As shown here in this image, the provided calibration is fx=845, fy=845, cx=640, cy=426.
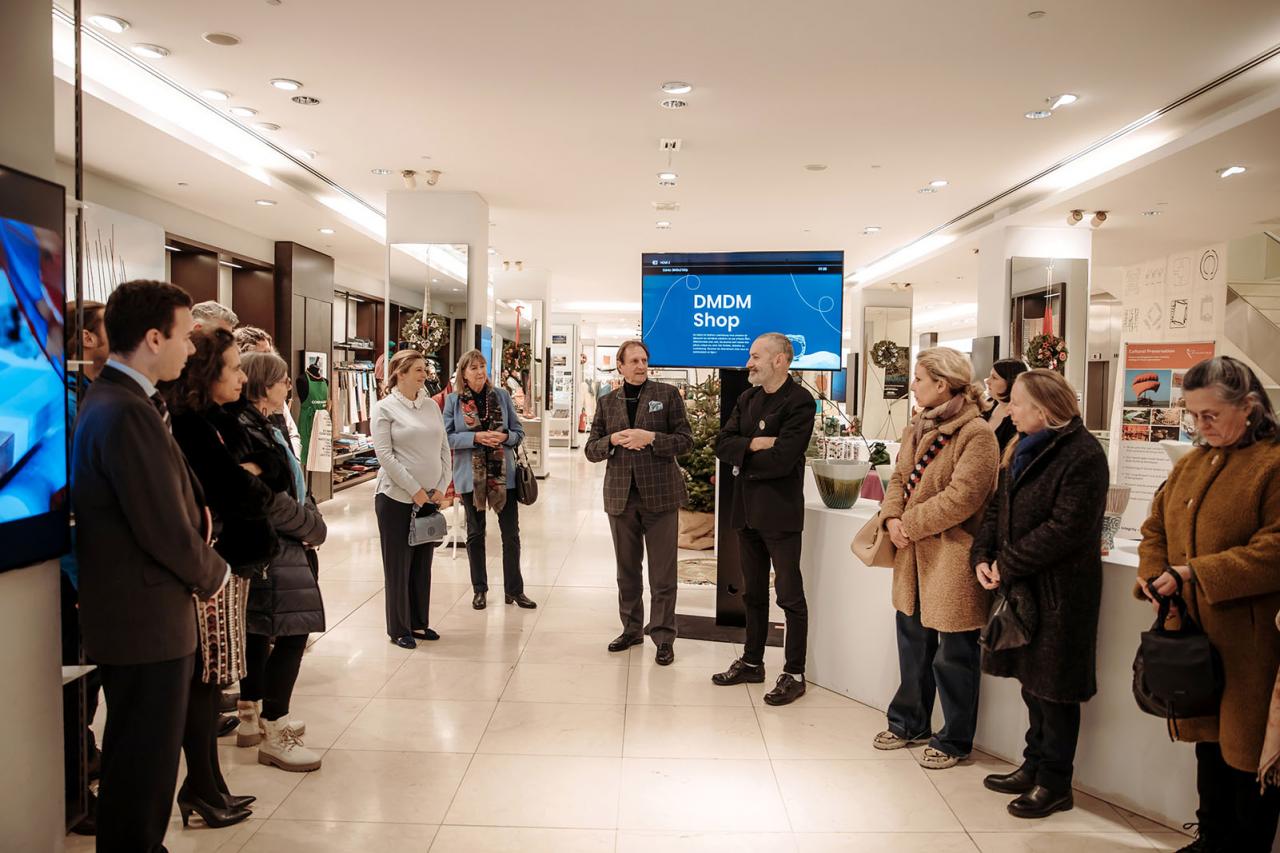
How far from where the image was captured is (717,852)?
2660mm

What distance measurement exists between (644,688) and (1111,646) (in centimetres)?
206

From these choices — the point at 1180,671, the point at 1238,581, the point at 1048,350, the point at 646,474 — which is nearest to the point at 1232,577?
the point at 1238,581

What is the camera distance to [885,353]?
559 inches

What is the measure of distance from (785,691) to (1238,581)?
2052mm

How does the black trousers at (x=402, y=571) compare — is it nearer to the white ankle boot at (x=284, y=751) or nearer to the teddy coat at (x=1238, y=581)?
the white ankle boot at (x=284, y=751)

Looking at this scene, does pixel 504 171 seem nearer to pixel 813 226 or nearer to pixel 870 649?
pixel 813 226

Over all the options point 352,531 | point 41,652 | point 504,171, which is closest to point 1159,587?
point 41,652

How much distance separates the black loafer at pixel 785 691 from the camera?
3910 millimetres

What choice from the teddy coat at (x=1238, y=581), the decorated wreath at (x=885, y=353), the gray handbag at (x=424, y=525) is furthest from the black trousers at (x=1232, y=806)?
the decorated wreath at (x=885, y=353)

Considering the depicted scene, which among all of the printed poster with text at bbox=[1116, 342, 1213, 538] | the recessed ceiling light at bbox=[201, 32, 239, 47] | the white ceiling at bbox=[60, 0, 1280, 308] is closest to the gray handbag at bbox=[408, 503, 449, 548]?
the white ceiling at bbox=[60, 0, 1280, 308]

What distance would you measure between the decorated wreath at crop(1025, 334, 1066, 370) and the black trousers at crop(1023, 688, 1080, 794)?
20.2 ft

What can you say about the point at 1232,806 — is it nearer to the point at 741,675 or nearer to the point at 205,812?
the point at 741,675

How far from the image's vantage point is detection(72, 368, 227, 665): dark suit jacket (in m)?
1.98

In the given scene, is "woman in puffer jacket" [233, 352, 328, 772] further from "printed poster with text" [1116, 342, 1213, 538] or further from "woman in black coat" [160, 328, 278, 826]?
"printed poster with text" [1116, 342, 1213, 538]
